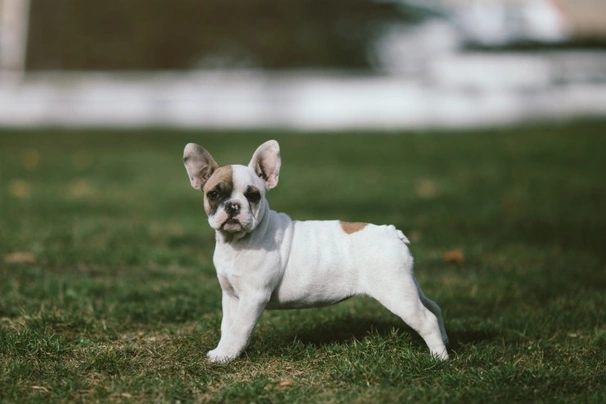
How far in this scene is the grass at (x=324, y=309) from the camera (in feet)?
11.9

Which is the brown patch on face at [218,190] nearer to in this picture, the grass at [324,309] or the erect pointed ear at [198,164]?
the erect pointed ear at [198,164]

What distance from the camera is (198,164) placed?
3.86m

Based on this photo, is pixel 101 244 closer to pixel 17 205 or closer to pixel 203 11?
pixel 17 205

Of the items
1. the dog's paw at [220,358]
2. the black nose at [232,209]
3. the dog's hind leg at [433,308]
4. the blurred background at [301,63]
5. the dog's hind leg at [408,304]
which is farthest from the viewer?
the blurred background at [301,63]

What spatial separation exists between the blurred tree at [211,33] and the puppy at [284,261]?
17356 millimetres

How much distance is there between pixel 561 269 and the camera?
19.9 ft

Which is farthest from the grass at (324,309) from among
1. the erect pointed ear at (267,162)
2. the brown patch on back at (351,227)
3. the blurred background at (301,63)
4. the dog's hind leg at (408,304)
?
the blurred background at (301,63)

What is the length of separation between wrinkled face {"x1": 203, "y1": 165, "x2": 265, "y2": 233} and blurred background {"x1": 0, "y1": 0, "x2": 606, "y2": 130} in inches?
527

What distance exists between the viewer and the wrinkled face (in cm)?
359

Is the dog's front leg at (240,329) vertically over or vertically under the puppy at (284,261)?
under

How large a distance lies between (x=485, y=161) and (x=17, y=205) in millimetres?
6350

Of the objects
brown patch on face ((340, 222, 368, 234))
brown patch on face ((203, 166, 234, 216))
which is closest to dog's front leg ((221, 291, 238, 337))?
brown patch on face ((203, 166, 234, 216))

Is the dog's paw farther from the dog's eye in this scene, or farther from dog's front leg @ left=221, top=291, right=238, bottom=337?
the dog's eye

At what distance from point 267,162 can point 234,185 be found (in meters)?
0.27
